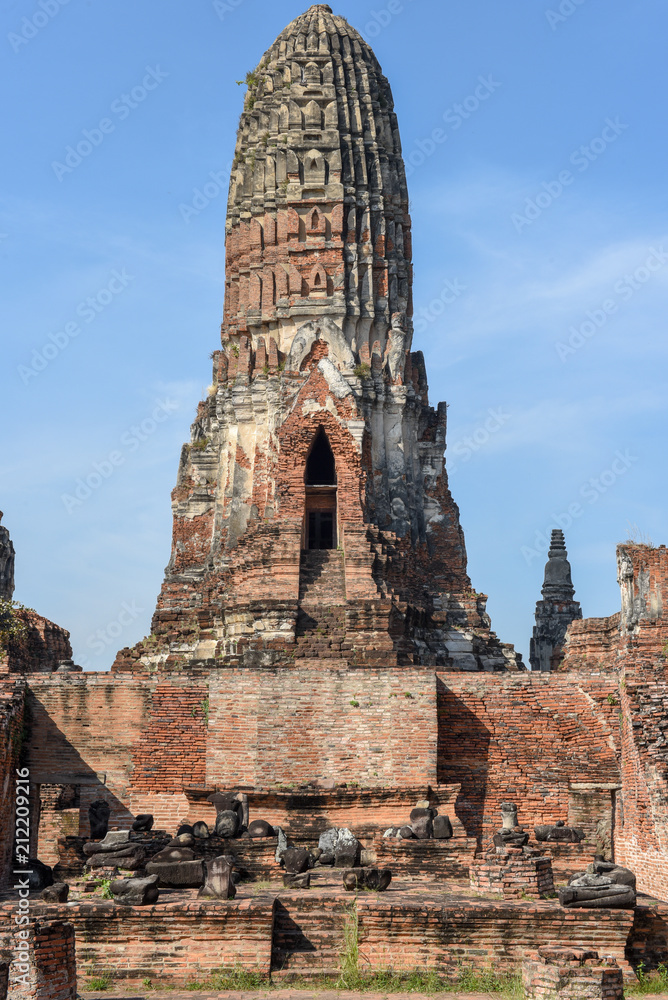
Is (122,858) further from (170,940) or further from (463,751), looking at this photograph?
(463,751)

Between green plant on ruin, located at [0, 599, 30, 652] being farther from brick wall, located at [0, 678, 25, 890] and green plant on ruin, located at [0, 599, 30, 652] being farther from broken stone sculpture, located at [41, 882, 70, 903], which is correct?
broken stone sculpture, located at [41, 882, 70, 903]

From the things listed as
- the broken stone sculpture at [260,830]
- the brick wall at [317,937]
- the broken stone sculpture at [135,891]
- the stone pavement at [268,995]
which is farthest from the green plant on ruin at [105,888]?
the broken stone sculpture at [260,830]

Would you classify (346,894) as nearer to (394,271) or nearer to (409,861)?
(409,861)

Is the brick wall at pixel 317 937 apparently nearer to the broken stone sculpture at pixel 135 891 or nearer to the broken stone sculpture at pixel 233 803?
the broken stone sculpture at pixel 135 891

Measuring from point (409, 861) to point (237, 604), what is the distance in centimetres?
902

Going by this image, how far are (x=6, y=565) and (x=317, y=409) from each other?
1203 centimetres

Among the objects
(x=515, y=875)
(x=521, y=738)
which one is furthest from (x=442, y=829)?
(x=521, y=738)

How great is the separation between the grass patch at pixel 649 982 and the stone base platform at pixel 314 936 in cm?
18

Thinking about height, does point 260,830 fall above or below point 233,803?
below

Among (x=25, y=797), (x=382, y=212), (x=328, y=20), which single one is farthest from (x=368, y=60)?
(x=25, y=797)

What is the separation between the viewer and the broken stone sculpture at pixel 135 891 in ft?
55.8

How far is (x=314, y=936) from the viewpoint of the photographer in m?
17.3

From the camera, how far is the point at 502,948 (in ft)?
55.4

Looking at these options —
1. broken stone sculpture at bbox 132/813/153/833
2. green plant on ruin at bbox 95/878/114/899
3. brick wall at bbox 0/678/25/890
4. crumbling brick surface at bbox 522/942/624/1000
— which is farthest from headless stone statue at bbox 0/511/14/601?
crumbling brick surface at bbox 522/942/624/1000
